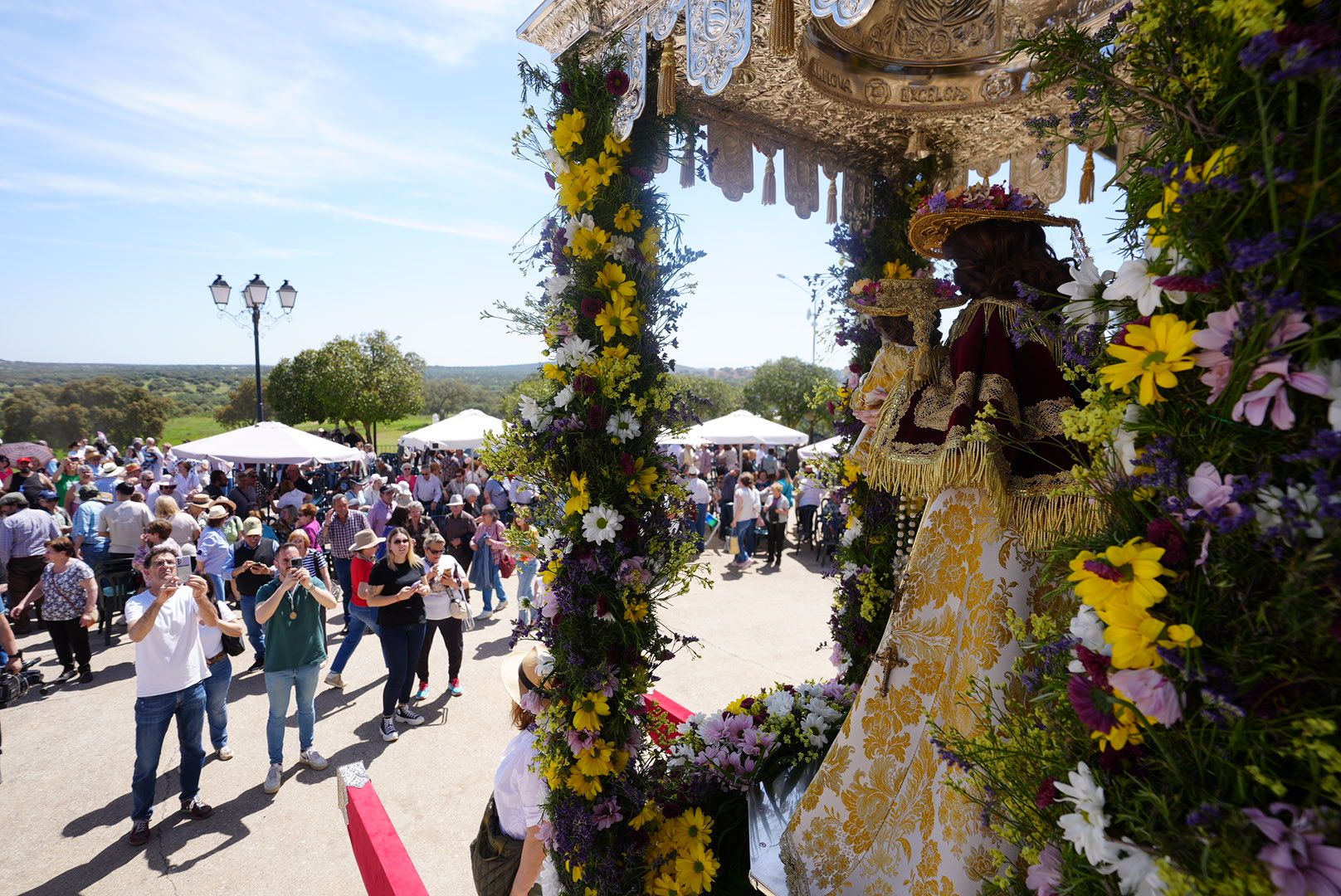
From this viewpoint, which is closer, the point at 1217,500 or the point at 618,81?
the point at 1217,500

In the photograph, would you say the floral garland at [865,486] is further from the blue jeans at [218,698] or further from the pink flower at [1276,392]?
the blue jeans at [218,698]

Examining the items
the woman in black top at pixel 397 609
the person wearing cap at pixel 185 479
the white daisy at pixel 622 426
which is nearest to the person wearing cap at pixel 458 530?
the woman in black top at pixel 397 609

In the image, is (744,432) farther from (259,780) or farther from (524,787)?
(524,787)

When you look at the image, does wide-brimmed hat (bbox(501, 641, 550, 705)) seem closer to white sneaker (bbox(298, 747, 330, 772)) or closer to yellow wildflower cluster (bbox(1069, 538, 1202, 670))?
yellow wildflower cluster (bbox(1069, 538, 1202, 670))

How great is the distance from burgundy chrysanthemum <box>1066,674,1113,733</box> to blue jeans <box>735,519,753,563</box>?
11.9 m

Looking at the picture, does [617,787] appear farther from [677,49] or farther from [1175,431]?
[677,49]

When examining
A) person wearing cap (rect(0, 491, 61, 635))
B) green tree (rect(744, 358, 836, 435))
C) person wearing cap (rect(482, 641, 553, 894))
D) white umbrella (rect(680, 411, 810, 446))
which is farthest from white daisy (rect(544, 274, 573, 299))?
green tree (rect(744, 358, 836, 435))

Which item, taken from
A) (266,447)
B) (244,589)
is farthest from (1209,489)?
(266,447)

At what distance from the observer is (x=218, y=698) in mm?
5664

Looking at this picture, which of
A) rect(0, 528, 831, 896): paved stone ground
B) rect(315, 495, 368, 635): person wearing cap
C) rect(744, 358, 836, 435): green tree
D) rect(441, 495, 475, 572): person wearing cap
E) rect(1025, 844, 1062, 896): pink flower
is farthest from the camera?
rect(744, 358, 836, 435): green tree

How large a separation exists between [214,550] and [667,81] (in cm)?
817

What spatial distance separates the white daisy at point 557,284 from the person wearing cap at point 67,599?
6.63 m

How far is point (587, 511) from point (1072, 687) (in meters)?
2.14

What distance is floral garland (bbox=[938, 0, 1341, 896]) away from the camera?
3.21 feet
